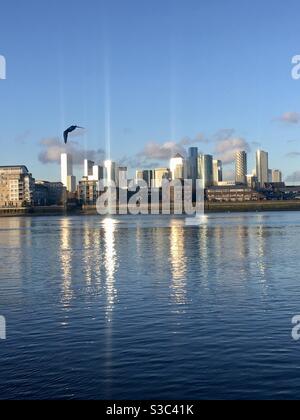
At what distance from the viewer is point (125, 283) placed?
102 feet

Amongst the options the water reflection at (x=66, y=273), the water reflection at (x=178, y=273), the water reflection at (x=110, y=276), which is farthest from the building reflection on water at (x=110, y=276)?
→ the water reflection at (x=178, y=273)

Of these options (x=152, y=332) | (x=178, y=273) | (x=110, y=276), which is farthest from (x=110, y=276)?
(x=152, y=332)

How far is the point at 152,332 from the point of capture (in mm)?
19625

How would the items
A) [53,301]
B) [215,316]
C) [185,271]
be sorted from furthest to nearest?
1. [185,271]
2. [53,301]
3. [215,316]

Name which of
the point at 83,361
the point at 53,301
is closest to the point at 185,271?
the point at 53,301

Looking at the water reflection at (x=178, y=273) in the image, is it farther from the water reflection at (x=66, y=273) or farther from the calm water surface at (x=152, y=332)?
the water reflection at (x=66, y=273)

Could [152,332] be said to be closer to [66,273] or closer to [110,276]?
[110,276]

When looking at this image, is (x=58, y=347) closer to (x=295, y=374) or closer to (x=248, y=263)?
(x=295, y=374)

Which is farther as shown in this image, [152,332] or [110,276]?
[110,276]

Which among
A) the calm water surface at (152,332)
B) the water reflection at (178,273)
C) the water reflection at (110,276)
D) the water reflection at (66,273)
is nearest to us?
the calm water surface at (152,332)

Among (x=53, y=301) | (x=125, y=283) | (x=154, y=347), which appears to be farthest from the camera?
(x=125, y=283)

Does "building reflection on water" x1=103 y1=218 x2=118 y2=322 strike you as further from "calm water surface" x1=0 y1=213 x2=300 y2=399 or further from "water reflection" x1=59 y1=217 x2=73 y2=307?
"water reflection" x1=59 y1=217 x2=73 y2=307

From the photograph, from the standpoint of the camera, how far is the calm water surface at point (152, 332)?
1442cm
